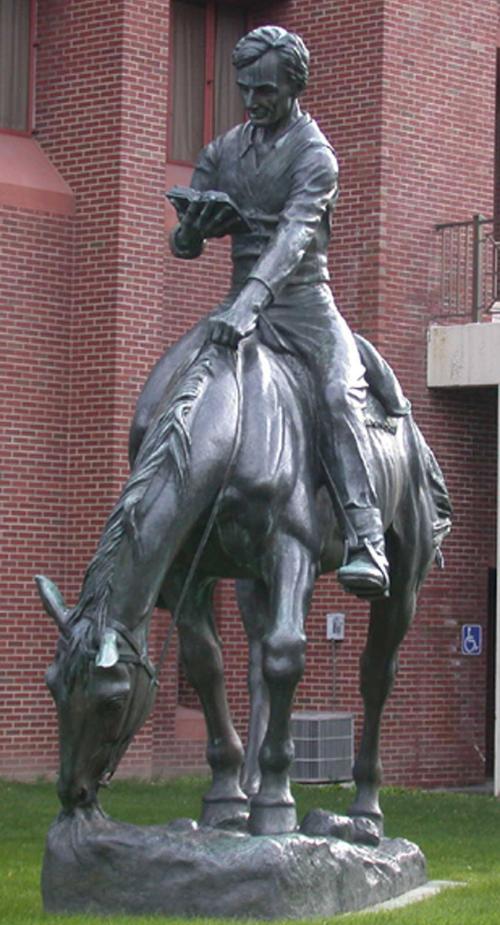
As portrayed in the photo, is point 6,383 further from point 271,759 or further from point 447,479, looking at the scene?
point 271,759

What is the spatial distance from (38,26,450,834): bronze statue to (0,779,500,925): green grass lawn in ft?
Result: 2.80

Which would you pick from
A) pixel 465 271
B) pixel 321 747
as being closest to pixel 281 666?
pixel 321 747

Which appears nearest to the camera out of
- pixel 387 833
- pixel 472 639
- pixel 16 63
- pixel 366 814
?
pixel 366 814

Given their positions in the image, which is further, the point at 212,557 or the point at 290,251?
the point at 290,251

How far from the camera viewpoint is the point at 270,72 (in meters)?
9.78

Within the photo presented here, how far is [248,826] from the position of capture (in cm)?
938

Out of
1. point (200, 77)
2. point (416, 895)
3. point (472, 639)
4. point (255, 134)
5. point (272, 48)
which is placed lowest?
point (416, 895)

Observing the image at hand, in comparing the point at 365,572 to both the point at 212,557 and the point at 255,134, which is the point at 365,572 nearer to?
the point at 212,557

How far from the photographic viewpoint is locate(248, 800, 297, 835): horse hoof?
9.20 meters

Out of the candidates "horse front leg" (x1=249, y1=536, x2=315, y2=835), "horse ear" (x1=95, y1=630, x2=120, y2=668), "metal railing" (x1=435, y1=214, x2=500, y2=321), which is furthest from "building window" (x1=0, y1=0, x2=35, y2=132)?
"horse ear" (x1=95, y1=630, x2=120, y2=668)

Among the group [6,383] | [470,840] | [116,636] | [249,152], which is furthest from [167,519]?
[6,383]

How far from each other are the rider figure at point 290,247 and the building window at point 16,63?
10952 mm

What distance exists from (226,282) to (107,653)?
13799 millimetres

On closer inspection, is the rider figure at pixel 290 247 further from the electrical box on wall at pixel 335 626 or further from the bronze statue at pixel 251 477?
the electrical box on wall at pixel 335 626
